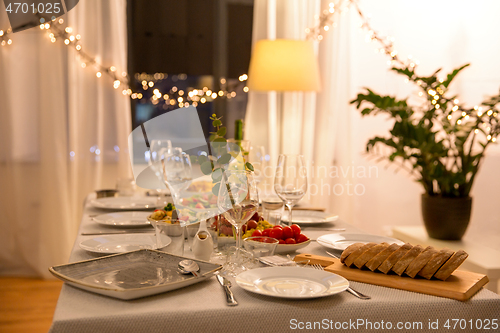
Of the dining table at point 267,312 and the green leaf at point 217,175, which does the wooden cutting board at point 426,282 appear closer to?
the dining table at point 267,312

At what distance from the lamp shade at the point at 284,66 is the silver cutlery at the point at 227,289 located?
205 cm

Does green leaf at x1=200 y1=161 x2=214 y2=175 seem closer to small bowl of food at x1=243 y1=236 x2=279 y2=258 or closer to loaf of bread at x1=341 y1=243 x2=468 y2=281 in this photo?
small bowl of food at x1=243 y1=236 x2=279 y2=258

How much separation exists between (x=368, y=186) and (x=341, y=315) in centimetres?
279

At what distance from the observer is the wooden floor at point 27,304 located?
234cm

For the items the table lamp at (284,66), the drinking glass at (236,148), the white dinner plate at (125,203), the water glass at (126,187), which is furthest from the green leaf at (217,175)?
the table lamp at (284,66)

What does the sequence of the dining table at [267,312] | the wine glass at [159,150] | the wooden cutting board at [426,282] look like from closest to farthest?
the dining table at [267,312], the wooden cutting board at [426,282], the wine glass at [159,150]

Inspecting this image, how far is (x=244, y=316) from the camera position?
0.78m

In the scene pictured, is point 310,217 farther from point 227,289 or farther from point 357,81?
point 357,81

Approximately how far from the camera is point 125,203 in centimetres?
184

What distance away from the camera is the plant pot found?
2.44 meters

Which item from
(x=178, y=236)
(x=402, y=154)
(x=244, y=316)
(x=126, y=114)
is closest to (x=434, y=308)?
(x=244, y=316)

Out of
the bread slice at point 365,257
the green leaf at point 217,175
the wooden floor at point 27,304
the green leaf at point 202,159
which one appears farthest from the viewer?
the wooden floor at point 27,304

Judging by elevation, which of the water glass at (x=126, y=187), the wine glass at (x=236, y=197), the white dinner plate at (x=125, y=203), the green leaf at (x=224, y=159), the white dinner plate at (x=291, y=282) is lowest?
the white dinner plate at (x=291, y=282)

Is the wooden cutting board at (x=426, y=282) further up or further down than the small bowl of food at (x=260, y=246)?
further down
